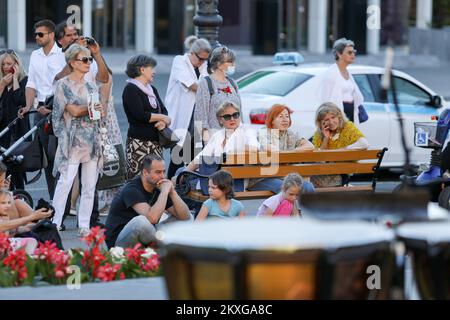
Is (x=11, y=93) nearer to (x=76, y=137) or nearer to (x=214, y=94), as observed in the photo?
(x=76, y=137)

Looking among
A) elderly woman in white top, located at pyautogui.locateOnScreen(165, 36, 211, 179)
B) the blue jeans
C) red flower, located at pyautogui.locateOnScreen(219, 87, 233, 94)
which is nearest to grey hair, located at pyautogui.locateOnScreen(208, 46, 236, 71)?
Result: red flower, located at pyautogui.locateOnScreen(219, 87, 233, 94)

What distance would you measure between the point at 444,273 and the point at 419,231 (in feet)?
0.55

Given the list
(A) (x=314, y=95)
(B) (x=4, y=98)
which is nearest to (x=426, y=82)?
(A) (x=314, y=95)

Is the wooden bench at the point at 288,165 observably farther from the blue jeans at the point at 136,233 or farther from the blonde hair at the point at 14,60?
the blonde hair at the point at 14,60

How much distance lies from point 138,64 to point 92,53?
0.51 m

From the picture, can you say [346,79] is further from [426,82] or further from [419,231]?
[426,82]

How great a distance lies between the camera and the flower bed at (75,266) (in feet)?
21.5

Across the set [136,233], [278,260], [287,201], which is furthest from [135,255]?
[278,260]

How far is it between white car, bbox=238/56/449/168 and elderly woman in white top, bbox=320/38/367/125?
127cm

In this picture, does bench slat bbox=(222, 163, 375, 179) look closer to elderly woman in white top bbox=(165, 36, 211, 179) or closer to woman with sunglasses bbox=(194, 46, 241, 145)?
woman with sunglasses bbox=(194, 46, 241, 145)

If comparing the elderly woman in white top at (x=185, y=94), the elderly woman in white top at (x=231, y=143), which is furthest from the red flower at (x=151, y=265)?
the elderly woman in white top at (x=185, y=94)

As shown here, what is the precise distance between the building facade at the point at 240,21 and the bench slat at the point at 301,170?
23.4m

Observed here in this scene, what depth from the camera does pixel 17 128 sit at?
39.1ft

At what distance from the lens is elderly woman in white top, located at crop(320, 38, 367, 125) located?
1255cm
